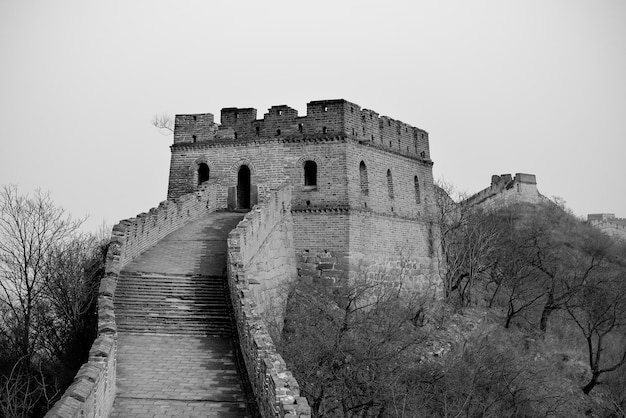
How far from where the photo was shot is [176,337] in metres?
14.6

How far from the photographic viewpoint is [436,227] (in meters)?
28.5

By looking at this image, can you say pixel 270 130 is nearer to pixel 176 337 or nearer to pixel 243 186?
pixel 243 186

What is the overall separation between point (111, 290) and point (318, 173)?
10238 millimetres

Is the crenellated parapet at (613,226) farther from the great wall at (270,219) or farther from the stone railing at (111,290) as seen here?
the stone railing at (111,290)

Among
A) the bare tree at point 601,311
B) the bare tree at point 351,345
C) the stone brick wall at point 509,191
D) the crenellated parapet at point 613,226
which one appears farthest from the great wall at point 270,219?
the crenellated parapet at point 613,226

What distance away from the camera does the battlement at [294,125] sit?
2436cm

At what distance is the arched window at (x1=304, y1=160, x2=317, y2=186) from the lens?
24484mm

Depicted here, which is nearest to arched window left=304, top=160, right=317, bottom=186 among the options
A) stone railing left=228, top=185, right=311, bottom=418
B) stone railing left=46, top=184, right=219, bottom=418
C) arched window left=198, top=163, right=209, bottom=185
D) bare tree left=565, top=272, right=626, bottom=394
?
stone railing left=228, top=185, right=311, bottom=418

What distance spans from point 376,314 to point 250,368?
35.8ft

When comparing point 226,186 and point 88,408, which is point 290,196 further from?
point 88,408

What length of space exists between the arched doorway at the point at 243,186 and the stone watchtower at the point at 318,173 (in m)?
0.03

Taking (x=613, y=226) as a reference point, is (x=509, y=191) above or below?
above

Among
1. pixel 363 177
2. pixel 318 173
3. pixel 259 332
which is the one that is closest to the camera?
pixel 259 332

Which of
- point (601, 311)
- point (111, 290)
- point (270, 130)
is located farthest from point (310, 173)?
point (601, 311)
